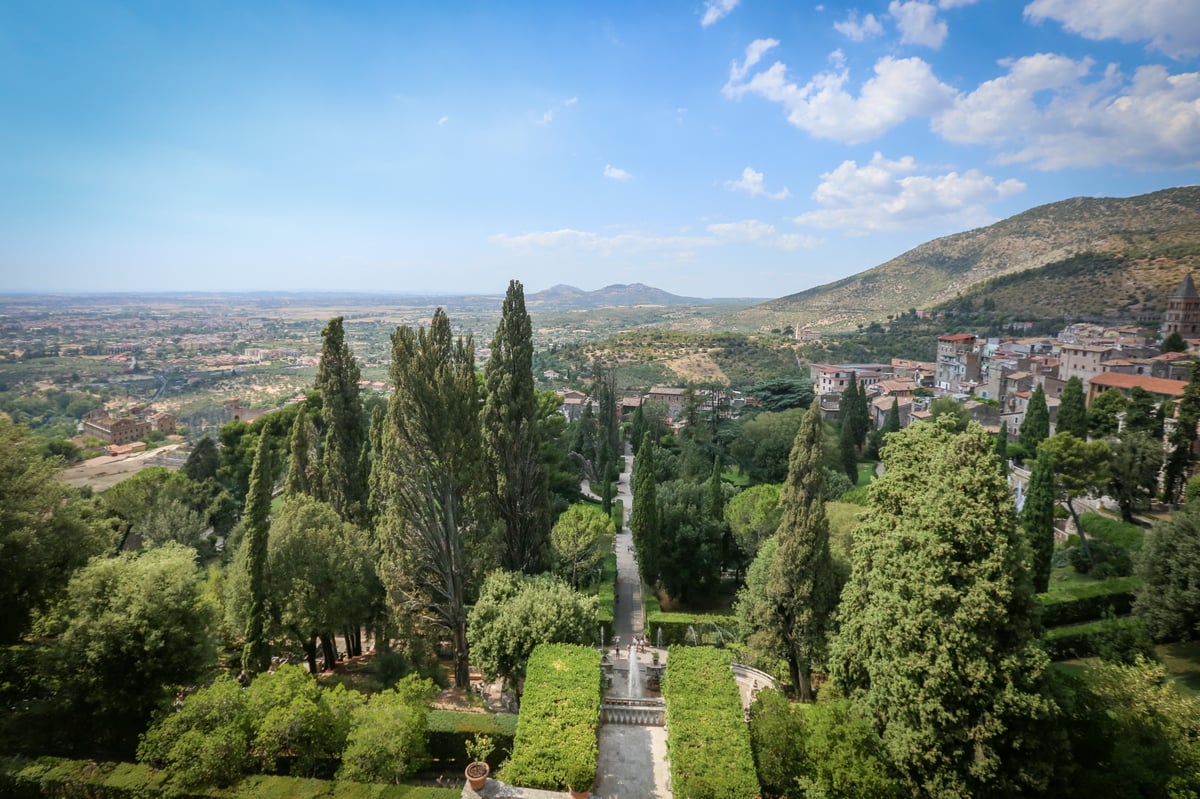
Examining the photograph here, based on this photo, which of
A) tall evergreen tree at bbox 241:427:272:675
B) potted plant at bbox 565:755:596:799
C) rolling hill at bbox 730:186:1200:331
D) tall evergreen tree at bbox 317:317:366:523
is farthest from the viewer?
rolling hill at bbox 730:186:1200:331

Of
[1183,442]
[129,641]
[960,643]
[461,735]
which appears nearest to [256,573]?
[129,641]

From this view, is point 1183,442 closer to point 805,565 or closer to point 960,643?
point 805,565

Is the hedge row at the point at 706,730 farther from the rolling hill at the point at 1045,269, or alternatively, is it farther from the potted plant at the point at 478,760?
the rolling hill at the point at 1045,269

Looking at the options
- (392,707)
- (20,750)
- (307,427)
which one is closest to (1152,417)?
(392,707)

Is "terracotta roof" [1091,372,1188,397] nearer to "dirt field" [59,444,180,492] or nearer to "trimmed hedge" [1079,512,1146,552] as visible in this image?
"trimmed hedge" [1079,512,1146,552]

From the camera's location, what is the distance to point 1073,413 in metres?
30.4

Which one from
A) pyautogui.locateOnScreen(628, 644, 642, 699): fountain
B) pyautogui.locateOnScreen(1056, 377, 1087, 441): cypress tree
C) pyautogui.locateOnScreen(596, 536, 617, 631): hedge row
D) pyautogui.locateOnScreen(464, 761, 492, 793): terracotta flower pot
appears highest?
pyautogui.locateOnScreen(1056, 377, 1087, 441): cypress tree

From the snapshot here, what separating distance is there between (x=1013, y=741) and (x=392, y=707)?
35.9ft

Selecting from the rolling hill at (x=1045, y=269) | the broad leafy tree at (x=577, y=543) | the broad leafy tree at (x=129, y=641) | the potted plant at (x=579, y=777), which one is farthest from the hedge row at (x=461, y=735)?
the rolling hill at (x=1045, y=269)

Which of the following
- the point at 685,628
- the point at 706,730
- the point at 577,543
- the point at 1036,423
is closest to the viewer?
the point at 706,730

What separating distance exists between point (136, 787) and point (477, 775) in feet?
19.3

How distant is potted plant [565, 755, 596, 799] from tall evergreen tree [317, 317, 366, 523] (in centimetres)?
1211

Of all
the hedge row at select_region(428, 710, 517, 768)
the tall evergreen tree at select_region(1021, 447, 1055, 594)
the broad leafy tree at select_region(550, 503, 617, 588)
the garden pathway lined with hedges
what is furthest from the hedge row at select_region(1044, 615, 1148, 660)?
the hedge row at select_region(428, 710, 517, 768)

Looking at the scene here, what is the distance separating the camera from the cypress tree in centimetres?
3027
